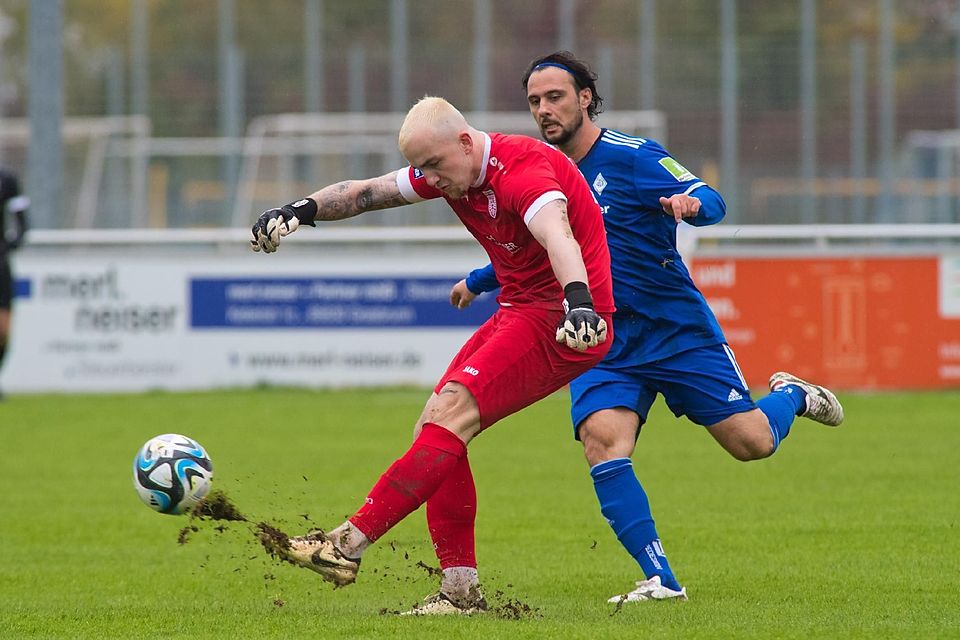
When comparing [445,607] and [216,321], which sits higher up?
[216,321]

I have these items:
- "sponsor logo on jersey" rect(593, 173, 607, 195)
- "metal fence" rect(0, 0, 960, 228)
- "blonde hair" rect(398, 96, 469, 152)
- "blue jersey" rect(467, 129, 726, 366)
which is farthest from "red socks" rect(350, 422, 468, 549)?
"metal fence" rect(0, 0, 960, 228)

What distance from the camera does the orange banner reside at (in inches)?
633

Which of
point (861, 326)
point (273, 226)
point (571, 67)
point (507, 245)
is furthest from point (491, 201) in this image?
point (861, 326)

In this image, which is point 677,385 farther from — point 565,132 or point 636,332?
point 565,132

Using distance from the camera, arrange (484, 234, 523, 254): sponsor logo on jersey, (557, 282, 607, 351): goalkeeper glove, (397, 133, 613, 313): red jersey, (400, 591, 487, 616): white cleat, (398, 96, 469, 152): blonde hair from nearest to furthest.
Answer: (557, 282, 607, 351): goalkeeper glove → (398, 96, 469, 152): blonde hair → (397, 133, 613, 313): red jersey → (484, 234, 523, 254): sponsor logo on jersey → (400, 591, 487, 616): white cleat

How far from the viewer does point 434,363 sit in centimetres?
1678

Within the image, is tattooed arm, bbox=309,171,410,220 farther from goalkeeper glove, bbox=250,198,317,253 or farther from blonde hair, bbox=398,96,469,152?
blonde hair, bbox=398,96,469,152

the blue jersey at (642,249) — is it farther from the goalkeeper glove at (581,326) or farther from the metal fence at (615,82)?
the metal fence at (615,82)

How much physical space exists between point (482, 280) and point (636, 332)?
2.37 feet

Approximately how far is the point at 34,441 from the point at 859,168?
1247 cm

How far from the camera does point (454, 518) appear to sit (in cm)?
614

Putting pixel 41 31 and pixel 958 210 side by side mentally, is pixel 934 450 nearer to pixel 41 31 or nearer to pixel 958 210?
pixel 958 210

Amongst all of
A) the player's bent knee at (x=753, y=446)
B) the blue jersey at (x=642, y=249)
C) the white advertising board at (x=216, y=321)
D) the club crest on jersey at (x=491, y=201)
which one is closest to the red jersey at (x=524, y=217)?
the club crest on jersey at (x=491, y=201)

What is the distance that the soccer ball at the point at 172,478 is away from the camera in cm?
612
